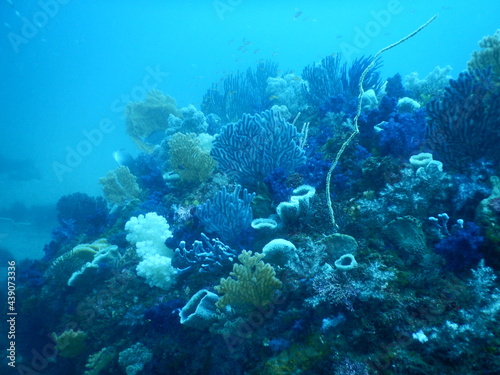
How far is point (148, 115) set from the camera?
12672 millimetres

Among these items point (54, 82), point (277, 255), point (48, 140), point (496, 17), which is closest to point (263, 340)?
point (277, 255)

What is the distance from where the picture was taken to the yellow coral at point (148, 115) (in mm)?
12523

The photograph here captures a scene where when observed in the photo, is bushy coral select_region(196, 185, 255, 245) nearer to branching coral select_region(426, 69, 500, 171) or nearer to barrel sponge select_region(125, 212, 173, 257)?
barrel sponge select_region(125, 212, 173, 257)

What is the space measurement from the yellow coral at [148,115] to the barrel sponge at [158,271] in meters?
9.68

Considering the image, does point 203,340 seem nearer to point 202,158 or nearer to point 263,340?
point 263,340

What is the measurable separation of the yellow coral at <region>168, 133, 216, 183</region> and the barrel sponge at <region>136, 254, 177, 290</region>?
241 cm

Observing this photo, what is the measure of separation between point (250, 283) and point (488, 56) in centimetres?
651

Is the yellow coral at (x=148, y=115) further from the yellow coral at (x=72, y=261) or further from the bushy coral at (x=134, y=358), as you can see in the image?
the bushy coral at (x=134, y=358)

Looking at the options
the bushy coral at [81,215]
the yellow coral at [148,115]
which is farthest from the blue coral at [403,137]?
the yellow coral at [148,115]

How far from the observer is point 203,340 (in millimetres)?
3619

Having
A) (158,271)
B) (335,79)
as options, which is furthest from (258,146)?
(335,79)

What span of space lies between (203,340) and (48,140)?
7668 centimetres

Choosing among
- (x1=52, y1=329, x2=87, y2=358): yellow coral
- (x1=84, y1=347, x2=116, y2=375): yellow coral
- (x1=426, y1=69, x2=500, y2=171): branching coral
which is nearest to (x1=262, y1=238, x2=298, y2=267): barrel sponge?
(x1=426, y1=69, x2=500, y2=171): branching coral

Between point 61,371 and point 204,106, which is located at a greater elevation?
point 204,106
